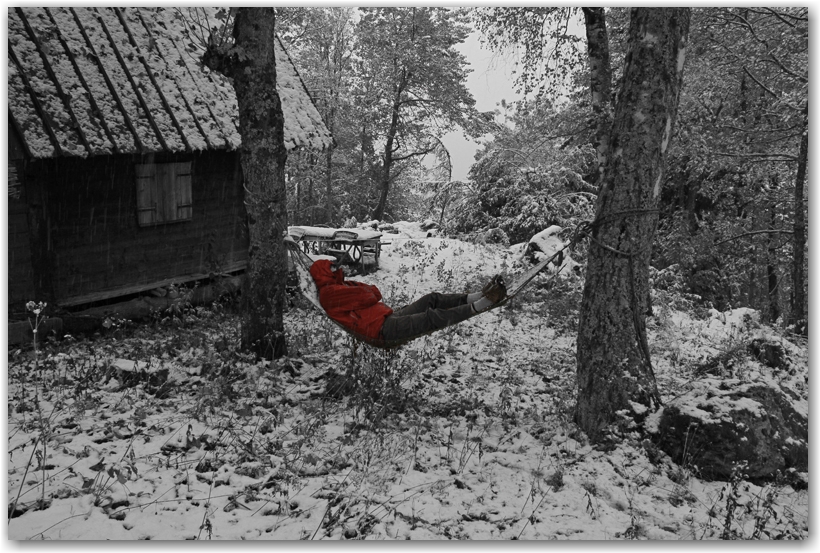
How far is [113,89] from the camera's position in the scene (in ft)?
25.3

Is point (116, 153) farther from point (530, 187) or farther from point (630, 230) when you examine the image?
point (530, 187)

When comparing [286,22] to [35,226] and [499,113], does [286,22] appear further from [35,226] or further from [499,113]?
Result: [35,226]

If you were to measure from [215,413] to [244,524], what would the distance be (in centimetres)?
156

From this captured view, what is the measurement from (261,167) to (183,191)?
4.32m

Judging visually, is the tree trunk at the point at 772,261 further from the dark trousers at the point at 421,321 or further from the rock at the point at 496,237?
the dark trousers at the point at 421,321

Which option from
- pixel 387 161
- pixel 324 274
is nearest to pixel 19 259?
pixel 324 274

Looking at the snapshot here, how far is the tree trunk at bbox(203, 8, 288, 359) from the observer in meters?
5.32

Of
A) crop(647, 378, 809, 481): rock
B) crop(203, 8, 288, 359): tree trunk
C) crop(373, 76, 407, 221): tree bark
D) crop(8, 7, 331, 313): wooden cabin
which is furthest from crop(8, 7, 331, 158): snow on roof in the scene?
crop(373, 76, 407, 221): tree bark

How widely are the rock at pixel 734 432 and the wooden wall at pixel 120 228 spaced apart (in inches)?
205

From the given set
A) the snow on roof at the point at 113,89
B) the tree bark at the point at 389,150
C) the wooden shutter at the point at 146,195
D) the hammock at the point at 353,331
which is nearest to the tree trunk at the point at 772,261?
the hammock at the point at 353,331

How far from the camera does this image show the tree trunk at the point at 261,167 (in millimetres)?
5324

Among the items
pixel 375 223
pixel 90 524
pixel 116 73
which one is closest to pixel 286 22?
pixel 375 223

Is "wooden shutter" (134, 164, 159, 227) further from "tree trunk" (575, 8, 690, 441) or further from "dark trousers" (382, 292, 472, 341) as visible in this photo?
"tree trunk" (575, 8, 690, 441)

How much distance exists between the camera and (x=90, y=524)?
3340 millimetres
